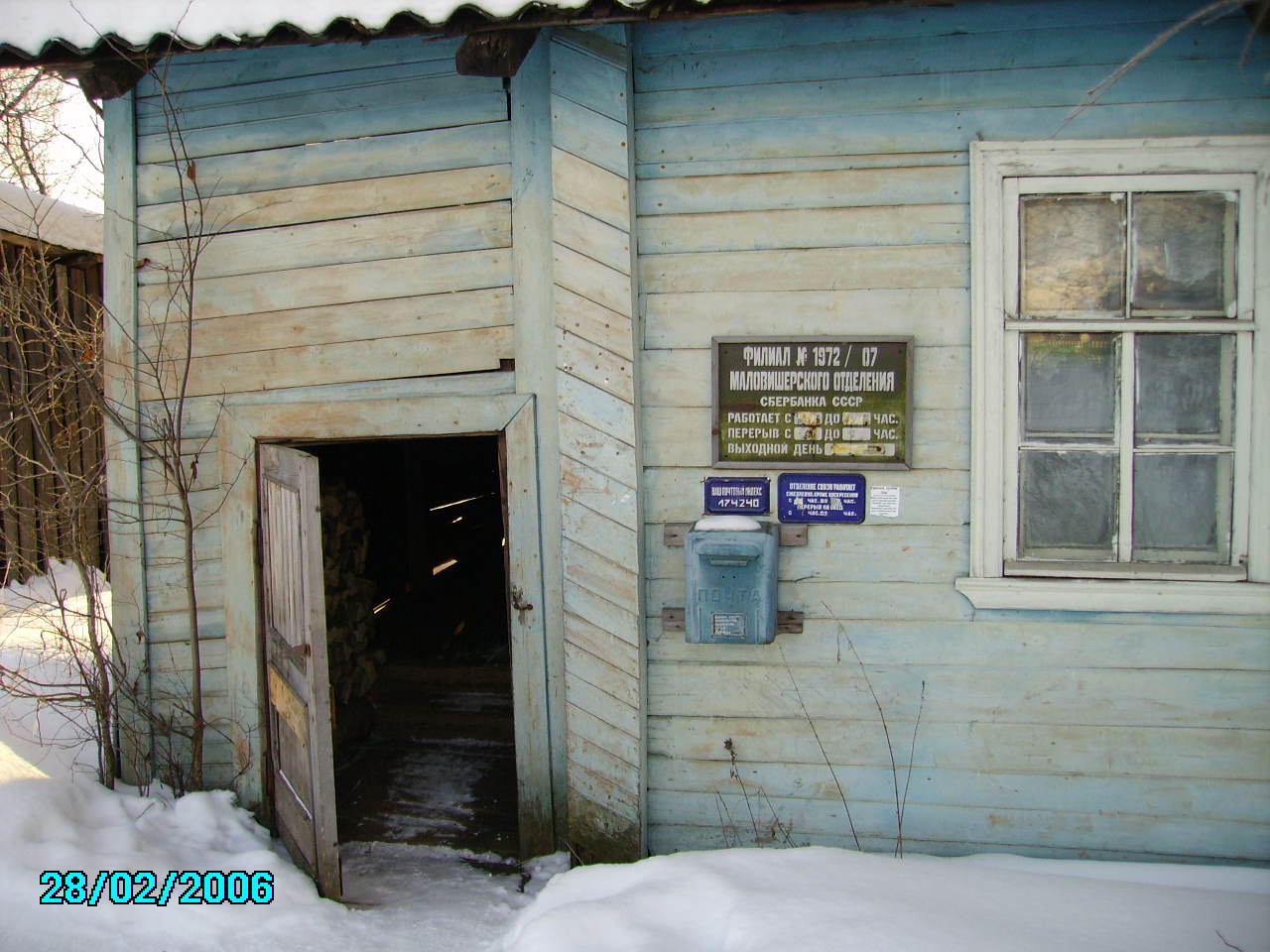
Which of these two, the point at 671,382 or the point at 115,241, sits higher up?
the point at 115,241

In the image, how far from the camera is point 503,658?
23.0 ft

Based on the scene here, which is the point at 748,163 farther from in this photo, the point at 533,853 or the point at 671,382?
the point at 533,853

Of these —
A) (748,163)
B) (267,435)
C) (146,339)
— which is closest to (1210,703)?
(748,163)

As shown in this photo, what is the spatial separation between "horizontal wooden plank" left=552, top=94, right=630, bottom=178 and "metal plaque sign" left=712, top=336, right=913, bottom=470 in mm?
858

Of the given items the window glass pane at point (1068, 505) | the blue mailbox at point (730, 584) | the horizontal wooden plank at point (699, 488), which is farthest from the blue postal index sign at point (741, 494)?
the window glass pane at point (1068, 505)

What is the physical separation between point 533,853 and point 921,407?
2646 mm

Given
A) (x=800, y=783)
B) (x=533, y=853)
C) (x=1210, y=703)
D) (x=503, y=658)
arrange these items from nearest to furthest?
1. (x=1210, y=703)
2. (x=800, y=783)
3. (x=533, y=853)
4. (x=503, y=658)

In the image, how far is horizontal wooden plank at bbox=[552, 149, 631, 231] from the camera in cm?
339

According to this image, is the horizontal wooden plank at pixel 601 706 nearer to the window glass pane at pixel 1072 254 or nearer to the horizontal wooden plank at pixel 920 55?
the window glass pane at pixel 1072 254

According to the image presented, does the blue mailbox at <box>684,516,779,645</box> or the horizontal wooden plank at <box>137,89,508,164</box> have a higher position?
the horizontal wooden plank at <box>137,89,508,164</box>

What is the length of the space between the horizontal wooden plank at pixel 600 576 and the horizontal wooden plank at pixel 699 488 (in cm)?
26

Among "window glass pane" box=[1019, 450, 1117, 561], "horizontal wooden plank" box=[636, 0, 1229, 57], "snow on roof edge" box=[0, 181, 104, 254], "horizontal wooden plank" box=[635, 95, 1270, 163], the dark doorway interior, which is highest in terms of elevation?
"snow on roof edge" box=[0, 181, 104, 254]

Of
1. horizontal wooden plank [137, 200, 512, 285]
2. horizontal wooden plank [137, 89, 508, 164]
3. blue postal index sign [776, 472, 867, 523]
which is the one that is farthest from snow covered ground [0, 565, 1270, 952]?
horizontal wooden plank [137, 89, 508, 164]

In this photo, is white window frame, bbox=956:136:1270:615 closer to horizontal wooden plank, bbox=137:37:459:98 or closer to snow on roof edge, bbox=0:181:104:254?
horizontal wooden plank, bbox=137:37:459:98
